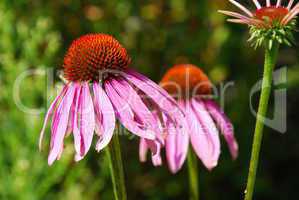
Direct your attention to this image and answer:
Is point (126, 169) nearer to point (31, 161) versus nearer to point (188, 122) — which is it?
point (31, 161)

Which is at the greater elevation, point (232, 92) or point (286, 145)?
point (232, 92)

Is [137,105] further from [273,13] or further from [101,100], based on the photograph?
[273,13]

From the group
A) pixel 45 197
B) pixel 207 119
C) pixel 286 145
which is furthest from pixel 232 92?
pixel 207 119

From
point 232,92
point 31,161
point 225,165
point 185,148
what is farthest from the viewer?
point 232,92

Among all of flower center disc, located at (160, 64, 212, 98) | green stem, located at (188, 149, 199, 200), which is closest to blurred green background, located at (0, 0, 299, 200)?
flower center disc, located at (160, 64, 212, 98)

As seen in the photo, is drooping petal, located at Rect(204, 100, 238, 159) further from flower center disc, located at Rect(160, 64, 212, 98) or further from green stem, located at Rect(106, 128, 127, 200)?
green stem, located at Rect(106, 128, 127, 200)

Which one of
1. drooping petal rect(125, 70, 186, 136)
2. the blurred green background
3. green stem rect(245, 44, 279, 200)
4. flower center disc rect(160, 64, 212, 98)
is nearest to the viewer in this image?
green stem rect(245, 44, 279, 200)
